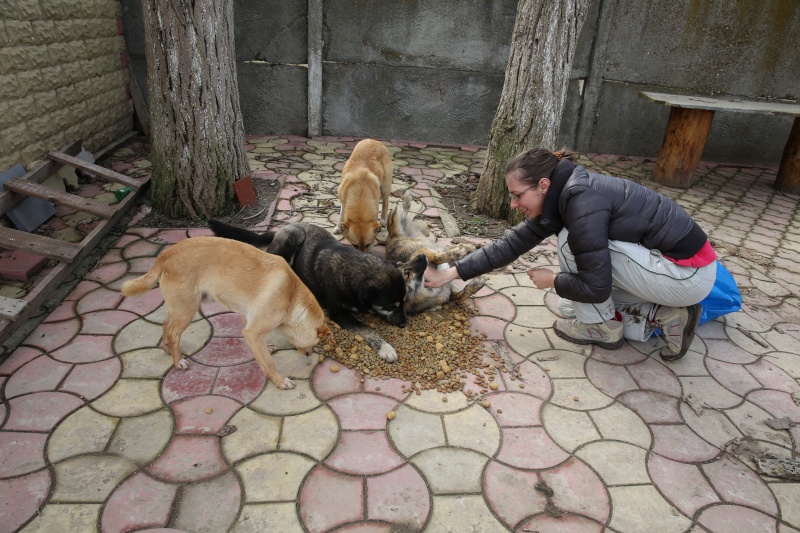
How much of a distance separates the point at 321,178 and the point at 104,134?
3485 mm

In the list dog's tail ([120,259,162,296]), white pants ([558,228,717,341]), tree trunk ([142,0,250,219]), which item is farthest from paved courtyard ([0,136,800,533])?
tree trunk ([142,0,250,219])

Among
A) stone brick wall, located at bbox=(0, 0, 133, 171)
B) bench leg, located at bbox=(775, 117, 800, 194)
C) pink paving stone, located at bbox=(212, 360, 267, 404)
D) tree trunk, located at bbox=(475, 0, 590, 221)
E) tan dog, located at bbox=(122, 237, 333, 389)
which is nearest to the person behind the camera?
tan dog, located at bbox=(122, 237, 333, 389)

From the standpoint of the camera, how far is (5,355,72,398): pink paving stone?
336 cm

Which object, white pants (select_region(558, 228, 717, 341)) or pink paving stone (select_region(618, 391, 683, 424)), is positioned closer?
pink paving stone (select_region(618, 391, 683, 424))

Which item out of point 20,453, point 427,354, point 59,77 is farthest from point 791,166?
point 59,77

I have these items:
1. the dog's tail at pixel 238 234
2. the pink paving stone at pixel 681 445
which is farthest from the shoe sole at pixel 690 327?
the dog's tail at pixel 238 234

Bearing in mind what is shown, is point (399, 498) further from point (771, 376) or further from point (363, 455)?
point (771, 376)

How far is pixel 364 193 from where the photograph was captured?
5301 millimetres

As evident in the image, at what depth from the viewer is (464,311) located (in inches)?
182

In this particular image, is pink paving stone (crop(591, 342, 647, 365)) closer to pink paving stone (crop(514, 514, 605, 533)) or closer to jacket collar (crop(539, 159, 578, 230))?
jacket collar (crop(539, 159, 578, 230))

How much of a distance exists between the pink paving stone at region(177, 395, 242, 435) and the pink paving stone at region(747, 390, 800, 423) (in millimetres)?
3760

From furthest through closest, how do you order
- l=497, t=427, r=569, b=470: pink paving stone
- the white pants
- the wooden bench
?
the wooden bench < the white pants < l=497, t=427, r=569, b=470: pink paving stone

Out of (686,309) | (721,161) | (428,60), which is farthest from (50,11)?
(721,161)

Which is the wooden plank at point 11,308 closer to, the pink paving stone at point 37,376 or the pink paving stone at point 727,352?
the pink paving stone at point 37,376
